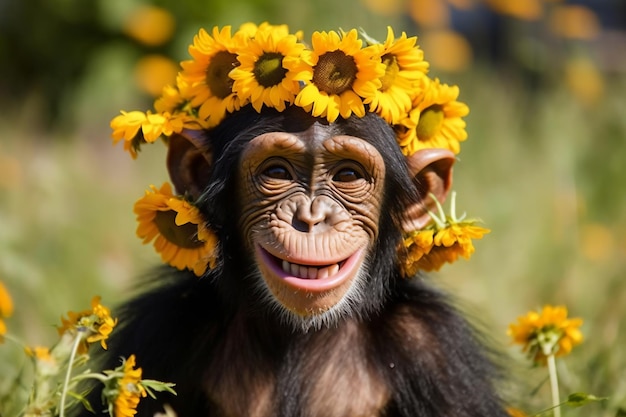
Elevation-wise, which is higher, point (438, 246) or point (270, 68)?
point (270, 68)

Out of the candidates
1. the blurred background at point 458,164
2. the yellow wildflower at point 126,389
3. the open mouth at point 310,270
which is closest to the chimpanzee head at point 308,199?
the open mouth at point 310,270

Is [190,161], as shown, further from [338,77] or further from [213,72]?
[338,77]

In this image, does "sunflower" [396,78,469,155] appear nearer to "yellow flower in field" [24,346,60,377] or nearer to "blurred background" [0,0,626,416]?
"blurred background" [0,0,626,416]

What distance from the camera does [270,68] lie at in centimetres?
378

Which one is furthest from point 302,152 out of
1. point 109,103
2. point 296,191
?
point 109,103

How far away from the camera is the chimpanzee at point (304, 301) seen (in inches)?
150

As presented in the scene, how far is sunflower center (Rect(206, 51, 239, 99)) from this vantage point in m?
3.92

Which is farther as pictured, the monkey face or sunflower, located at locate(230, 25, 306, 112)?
sunflower, located at locate(230, 25, 306, 112)

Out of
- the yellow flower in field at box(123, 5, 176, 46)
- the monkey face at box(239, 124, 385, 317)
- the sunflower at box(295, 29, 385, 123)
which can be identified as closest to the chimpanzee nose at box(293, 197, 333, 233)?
the monkey face at box(239, 124, 385, 317)

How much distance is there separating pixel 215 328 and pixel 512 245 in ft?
11.0

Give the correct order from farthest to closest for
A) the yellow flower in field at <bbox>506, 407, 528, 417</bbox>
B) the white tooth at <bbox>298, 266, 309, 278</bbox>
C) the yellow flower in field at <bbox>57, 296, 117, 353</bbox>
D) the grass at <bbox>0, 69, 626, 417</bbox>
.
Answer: the grass at <bbox>0, 69, 626, 417</bbox> < the yellow flower in field at <bbox>506, 407, 528, 417</bbox> < the white tooth at <bbox>298, 266, 309, 278</bbox> < the yellow flower in field at <bbox>57, 296, 117, 353</bbox>

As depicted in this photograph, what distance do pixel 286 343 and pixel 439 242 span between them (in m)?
0.71

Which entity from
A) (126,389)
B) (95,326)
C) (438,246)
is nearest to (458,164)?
(438,246)

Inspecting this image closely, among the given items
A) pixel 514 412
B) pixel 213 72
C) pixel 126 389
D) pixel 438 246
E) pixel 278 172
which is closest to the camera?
pixel 126 389
